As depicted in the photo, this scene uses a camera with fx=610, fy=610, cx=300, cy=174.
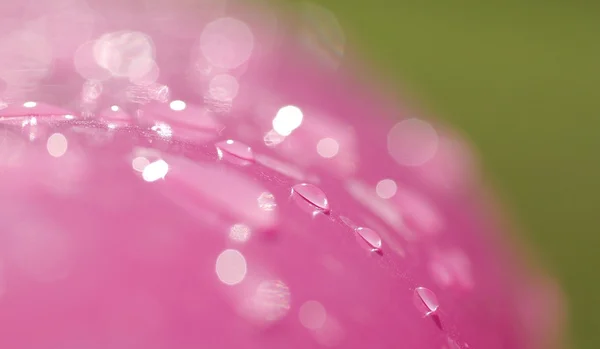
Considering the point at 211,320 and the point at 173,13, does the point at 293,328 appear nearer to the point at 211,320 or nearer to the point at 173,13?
the point at 211,320

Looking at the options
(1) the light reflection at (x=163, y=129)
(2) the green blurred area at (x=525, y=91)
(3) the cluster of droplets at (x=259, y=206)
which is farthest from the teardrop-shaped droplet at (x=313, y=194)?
(2) the green blurred area at (x=525, y=91)

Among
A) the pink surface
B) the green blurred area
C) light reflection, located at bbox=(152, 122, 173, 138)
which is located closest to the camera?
the pink surface

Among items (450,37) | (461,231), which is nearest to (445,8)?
(450,37)

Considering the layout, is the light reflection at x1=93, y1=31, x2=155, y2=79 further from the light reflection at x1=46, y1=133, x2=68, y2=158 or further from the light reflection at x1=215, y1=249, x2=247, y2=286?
the light reflection at x1=215, y1=249, x2=247, y2=286

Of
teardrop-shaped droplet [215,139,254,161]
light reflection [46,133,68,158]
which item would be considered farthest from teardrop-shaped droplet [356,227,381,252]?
light reflection [46,133,68,158]

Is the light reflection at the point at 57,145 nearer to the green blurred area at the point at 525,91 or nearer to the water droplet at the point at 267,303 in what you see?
the water droplet at the point at 267,303

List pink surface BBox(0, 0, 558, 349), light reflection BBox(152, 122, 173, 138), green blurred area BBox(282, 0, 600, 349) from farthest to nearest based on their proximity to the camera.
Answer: green blurred area BBox(282, 0, 600, 349)
light reflection BBox(152, 122, 173, 138)
pink surface BBox(0, 0, 558, 349)
